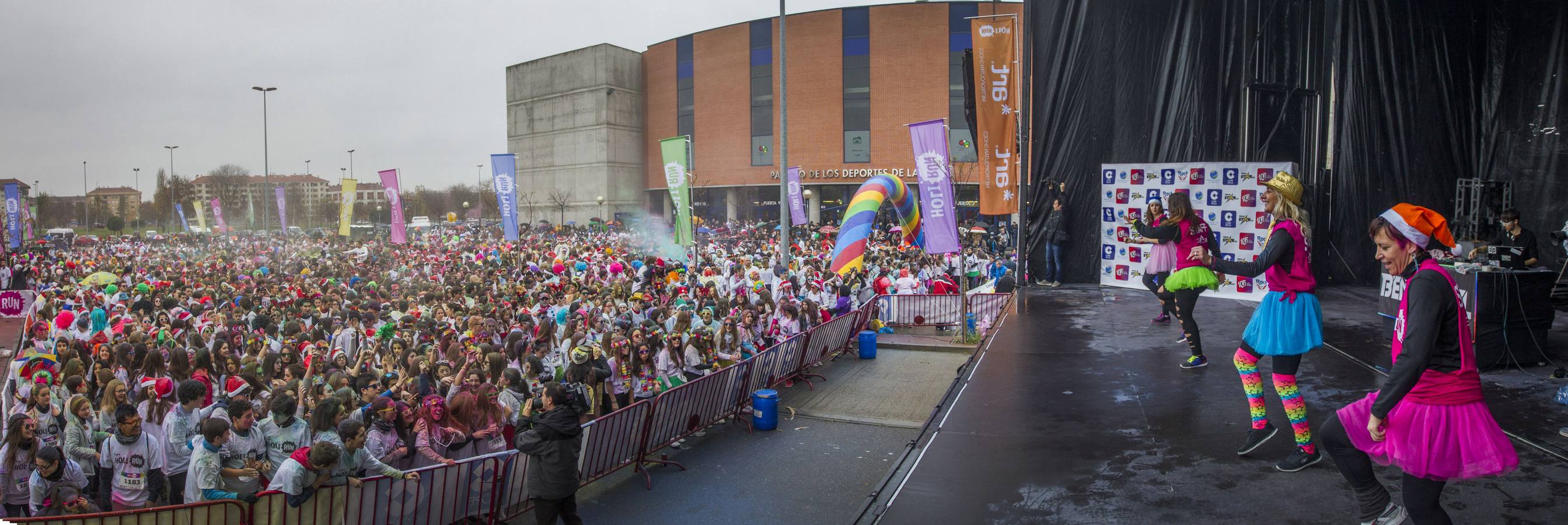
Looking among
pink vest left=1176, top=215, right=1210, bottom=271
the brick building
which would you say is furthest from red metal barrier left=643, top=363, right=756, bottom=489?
the brick building

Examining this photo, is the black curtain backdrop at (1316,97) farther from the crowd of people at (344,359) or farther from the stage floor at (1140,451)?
the stage floor at (1140,451)

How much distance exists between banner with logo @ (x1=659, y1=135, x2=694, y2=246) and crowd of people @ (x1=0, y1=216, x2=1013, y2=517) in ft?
2.98

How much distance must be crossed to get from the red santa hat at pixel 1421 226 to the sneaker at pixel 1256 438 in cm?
175

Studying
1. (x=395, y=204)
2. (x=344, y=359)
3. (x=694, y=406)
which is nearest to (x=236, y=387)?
(x=344, y=359)

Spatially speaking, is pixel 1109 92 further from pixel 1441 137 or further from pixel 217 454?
pixel 217 454

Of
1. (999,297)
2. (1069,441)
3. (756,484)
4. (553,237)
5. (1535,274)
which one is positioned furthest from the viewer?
(553,237)

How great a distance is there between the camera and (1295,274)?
4559mm

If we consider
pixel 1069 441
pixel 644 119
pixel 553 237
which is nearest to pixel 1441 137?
pixel 1069 441

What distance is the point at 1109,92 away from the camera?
41.3ft

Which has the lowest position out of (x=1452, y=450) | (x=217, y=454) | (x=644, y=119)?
(x=217, y=454)

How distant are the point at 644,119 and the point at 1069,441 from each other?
2357 inches

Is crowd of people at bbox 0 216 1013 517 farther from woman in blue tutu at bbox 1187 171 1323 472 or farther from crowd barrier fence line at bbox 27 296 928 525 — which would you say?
woman in blue tutu at bbox 1187 171 1323 472

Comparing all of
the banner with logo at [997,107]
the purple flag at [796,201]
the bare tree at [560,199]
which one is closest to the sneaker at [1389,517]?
the banner with logo at [997,107]

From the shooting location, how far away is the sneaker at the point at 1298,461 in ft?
14.5
